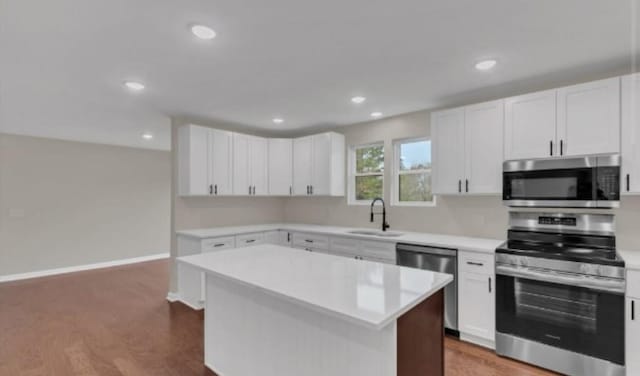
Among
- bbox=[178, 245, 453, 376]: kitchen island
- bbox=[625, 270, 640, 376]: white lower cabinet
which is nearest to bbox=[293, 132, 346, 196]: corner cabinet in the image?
bbox=[178, 245, 453, 376]: kitchen island

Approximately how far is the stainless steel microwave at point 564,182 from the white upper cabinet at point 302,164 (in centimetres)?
267

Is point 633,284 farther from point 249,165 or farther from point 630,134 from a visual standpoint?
point 249,165

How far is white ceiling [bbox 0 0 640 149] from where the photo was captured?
1.76m

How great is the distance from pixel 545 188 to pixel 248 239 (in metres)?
3.43

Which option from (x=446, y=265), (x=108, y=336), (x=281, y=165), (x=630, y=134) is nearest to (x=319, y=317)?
(x=446, y=265)

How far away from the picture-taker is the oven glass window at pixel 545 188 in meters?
2.59

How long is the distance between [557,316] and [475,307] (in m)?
0.62

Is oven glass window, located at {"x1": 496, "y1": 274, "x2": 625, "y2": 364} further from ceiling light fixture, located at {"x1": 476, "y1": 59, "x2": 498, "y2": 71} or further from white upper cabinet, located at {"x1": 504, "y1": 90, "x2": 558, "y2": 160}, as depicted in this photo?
ceiling light fixture, located at {"x1": 476, "y1": 59, "x2": 498, "y2": 71}

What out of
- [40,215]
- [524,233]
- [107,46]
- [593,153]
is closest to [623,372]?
[524,233]

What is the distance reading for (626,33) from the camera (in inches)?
79.0

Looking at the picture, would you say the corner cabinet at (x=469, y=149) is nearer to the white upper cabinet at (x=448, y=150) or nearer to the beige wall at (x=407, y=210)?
the white upper cabinet at (x=448, y=150)

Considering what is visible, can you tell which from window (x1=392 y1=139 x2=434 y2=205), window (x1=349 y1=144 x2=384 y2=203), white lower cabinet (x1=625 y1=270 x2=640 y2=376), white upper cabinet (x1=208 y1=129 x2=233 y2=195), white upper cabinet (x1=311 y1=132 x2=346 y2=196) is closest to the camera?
white lower cabinet (x1=625 y1=270 x2=640 y2=376)

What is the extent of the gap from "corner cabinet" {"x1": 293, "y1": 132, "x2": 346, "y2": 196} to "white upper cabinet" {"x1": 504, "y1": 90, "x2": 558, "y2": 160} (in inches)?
88.2

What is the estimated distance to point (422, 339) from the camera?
1672 millimetres
